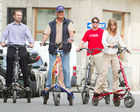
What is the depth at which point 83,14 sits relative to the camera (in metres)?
26.3

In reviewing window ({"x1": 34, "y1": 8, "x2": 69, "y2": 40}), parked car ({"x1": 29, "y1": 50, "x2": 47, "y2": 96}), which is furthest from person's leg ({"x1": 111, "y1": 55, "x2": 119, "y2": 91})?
window ({"x1": 34, "y1": 8, "x2": 69, "y2": 40})

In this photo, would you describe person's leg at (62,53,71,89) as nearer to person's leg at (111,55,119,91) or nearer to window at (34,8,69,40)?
person's leg at (111,55,119,91)

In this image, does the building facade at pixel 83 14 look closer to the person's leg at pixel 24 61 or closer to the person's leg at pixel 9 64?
the person's leg at pixel 24 61

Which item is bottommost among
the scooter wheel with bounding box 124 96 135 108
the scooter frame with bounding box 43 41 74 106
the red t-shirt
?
the scooter wheel with bounding box 124 96 135 108

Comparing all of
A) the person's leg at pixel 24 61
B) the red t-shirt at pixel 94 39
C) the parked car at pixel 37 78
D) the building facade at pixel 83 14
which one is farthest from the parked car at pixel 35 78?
the building facade at pixel 83 14

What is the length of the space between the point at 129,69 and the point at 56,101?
37.2 ft

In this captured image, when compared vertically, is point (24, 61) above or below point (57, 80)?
above

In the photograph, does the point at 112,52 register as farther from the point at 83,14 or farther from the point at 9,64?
the point at 83,14

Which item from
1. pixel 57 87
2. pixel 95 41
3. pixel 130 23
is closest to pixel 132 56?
pixel 130 23

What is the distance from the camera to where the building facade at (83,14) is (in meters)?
26.2

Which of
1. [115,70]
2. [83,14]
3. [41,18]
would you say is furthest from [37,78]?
[41,18]

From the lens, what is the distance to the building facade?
2625 cm

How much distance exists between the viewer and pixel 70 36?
1232 centimetres

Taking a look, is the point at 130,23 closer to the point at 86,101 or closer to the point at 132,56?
the point at 132,56
